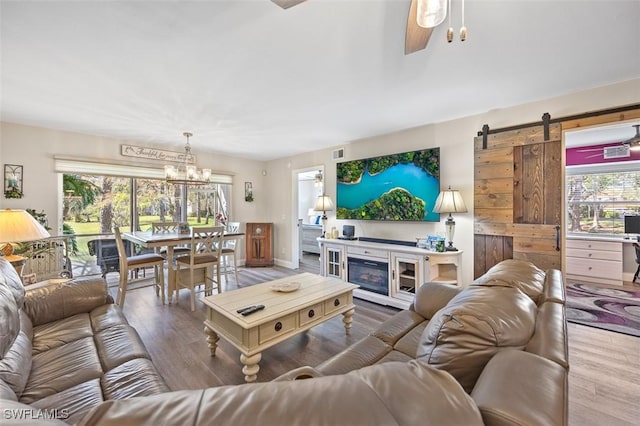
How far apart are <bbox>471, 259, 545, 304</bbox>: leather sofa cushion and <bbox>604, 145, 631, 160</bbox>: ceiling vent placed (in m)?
4.95

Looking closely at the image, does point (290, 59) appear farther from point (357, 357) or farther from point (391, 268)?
point (391, 268)

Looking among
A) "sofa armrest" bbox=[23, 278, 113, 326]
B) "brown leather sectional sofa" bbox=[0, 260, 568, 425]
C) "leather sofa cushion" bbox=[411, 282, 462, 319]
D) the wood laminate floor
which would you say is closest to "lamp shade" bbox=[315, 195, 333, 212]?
the wood laminate floor

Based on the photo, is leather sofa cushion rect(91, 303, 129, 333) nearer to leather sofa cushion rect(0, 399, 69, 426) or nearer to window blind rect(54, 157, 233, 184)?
leather sofa cushion rect(0, 399, 69, 426)

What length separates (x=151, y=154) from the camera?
4641 millimetres

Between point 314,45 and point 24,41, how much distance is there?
202cm

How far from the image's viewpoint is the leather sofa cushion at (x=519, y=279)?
1337mm

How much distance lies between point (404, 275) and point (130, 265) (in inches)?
138

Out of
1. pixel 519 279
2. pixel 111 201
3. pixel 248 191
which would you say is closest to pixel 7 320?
pixel 519 279

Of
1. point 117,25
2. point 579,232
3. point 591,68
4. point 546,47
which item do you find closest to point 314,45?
point 117,25

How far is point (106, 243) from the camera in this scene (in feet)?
13.0

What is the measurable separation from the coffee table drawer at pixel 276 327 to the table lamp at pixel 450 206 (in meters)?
2.15

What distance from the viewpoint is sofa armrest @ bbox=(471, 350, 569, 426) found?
0.55m

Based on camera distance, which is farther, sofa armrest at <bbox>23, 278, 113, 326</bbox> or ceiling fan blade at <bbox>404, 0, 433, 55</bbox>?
sofa armrest at <bbox>23, 278, 113, 326</bbox>

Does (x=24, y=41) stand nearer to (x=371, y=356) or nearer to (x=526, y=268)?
(x=371, y=356)
